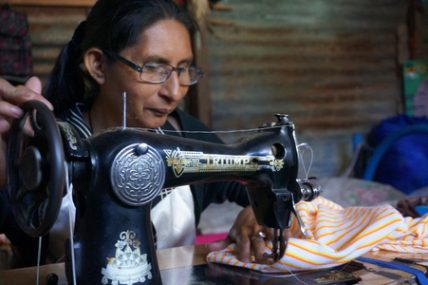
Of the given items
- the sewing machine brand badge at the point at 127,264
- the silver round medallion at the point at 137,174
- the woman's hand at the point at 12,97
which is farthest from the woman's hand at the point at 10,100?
the sewing machine brand badge at the point at 127,264

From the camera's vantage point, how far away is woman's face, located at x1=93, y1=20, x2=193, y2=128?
5.07 ft

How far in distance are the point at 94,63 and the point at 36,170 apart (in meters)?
0.87

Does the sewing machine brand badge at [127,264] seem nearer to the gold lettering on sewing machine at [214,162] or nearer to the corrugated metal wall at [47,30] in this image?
the gold lettering on sewing machine at [214,162]

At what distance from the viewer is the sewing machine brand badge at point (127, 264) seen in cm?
92

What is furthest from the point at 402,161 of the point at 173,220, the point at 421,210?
the point at 173,220

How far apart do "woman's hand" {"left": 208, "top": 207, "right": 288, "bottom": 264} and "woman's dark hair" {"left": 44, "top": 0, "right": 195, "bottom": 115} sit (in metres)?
0.67

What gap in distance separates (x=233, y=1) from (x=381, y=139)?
1652mm

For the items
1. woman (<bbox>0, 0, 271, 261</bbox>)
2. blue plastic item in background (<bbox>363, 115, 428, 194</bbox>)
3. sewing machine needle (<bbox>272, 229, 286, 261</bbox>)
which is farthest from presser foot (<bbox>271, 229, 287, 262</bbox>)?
blue plastic item in background (<bbox>363, 115, 428, 194</bbox>)

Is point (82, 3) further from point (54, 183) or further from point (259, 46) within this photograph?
point (54, 183)

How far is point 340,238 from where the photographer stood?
1246mm

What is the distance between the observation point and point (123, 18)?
155 cm

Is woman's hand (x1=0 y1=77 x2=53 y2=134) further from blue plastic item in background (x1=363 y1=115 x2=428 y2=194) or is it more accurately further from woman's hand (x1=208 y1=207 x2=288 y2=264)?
blue plastic item in background (x1=363 y1=115 x2=428 y2=194)

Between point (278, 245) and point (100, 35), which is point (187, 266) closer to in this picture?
point (278, 245)

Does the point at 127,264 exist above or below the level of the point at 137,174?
below
